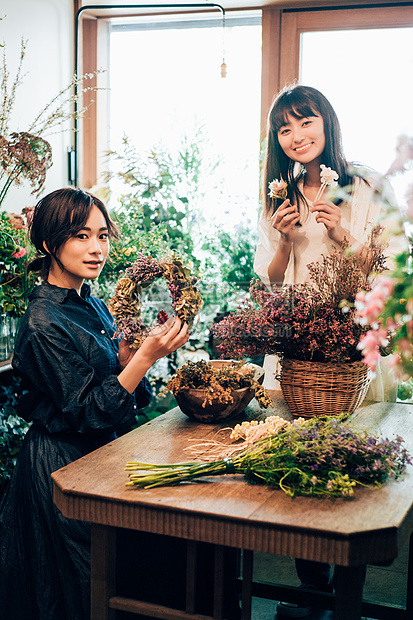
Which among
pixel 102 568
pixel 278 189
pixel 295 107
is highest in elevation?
pixel 295 107

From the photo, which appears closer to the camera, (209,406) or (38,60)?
(209,406)

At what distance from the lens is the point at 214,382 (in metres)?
1.86

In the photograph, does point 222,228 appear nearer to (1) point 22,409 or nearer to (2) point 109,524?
(1) point 22,409

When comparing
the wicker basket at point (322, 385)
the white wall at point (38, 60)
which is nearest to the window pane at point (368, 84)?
the white wall at point (38, 60)

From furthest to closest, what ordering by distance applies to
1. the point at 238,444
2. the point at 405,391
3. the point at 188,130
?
1. the point at 188,130
2. the point at 405,391
3. the point at 238,444

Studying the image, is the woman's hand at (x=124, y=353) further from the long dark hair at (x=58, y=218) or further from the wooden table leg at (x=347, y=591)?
the wooden table leg at (x=347, y=591)

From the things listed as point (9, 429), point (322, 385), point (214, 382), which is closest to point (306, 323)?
point (322, 385)

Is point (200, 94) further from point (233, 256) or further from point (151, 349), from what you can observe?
point (151, 349)

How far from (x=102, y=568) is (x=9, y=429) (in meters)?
1.19

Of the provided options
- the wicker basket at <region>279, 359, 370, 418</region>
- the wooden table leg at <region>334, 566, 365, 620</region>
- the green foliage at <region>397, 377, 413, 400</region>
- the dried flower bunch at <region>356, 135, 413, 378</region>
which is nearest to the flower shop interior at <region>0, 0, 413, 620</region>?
the green foliage at <region>397, 377, 413, 400</region>

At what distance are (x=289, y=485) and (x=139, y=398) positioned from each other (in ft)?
2.92

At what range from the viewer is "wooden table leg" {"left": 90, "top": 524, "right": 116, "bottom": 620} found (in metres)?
1.46

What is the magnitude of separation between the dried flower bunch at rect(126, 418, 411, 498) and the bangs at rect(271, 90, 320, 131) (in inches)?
58.4

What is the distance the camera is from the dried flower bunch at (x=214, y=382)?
1.85 metres
